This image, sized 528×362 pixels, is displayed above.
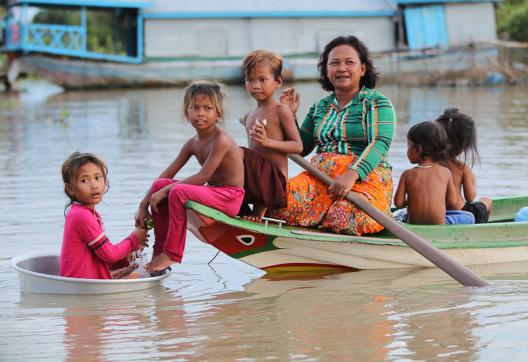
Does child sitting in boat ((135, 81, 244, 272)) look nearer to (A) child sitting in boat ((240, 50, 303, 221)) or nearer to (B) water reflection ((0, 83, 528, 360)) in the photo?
(A) child sitting in boat ((240, 50, 303, 221))

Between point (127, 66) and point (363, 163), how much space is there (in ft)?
72.8

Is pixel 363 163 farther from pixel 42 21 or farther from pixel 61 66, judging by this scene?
pixel 42 21

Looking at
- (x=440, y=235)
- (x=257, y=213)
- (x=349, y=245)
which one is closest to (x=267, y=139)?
(x=257, y=213)

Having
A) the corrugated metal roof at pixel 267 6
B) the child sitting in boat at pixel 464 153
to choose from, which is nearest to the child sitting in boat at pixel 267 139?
the child sitting in boat at pixel 464 153

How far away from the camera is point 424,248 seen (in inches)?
211

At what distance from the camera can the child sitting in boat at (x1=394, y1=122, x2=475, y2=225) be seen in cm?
580

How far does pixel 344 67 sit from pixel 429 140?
672 millimetres

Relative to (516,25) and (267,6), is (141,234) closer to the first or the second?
(267,6)

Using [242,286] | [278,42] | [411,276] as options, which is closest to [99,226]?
[242,286]

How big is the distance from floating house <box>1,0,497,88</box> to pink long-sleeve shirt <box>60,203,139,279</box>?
71.0 ft

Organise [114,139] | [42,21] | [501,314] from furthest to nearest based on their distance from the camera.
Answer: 1. [42,21]
2. [114,139]
3. [501,314]

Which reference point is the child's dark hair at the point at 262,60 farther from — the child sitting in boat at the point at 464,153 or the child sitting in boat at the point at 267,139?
the child sitting in boat at the point at 464,153

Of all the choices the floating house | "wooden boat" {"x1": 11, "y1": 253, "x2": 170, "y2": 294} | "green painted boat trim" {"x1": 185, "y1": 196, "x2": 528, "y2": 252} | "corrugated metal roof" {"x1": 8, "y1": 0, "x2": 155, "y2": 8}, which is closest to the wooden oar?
"green painted boat trim" {"x1": 185, "y1": 196, "x2": 528, "y2": 252}

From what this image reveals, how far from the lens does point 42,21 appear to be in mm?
34906
